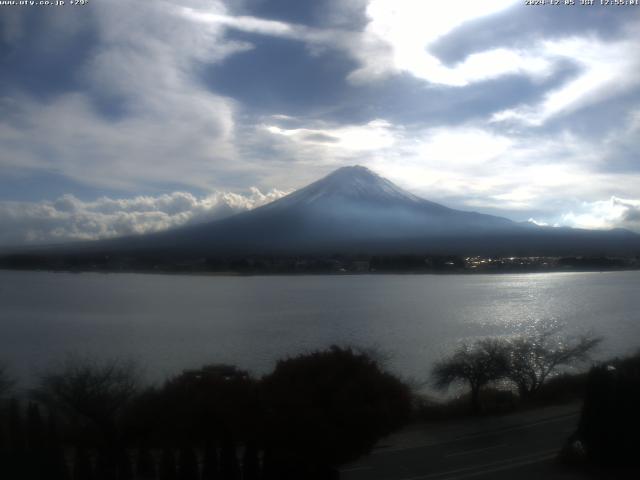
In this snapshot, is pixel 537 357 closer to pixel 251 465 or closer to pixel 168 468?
pixel 251 465

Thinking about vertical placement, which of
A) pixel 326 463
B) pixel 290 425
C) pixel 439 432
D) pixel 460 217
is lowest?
pixel 439 432

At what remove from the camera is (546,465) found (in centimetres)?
568

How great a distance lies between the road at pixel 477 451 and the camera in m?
5.52

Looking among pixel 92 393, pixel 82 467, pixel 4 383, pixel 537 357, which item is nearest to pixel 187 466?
pixel 82 467

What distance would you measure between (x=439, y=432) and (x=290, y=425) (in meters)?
3.19

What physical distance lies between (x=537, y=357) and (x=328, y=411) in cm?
692

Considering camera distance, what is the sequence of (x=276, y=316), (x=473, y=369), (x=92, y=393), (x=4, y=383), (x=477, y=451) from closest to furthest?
(x=477, y=451)
(x=92, y=393)
(x=4, y=383)
(x=473, y=369)
(x=276, y=316)

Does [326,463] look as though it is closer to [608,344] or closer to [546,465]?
[546,465]

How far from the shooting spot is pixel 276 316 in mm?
17922

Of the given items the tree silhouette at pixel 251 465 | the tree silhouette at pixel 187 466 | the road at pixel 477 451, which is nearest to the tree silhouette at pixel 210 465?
the tree silhouette at pixel 187 466

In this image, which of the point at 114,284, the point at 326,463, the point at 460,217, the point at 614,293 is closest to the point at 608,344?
the point at 326,463

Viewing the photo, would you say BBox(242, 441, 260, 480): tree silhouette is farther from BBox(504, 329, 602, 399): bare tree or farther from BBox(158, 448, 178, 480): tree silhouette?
BBox(504, 329, 602, 399): bare tree

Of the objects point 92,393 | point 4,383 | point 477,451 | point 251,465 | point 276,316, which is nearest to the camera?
point 251,465

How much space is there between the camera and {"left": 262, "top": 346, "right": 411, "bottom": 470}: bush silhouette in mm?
4707
